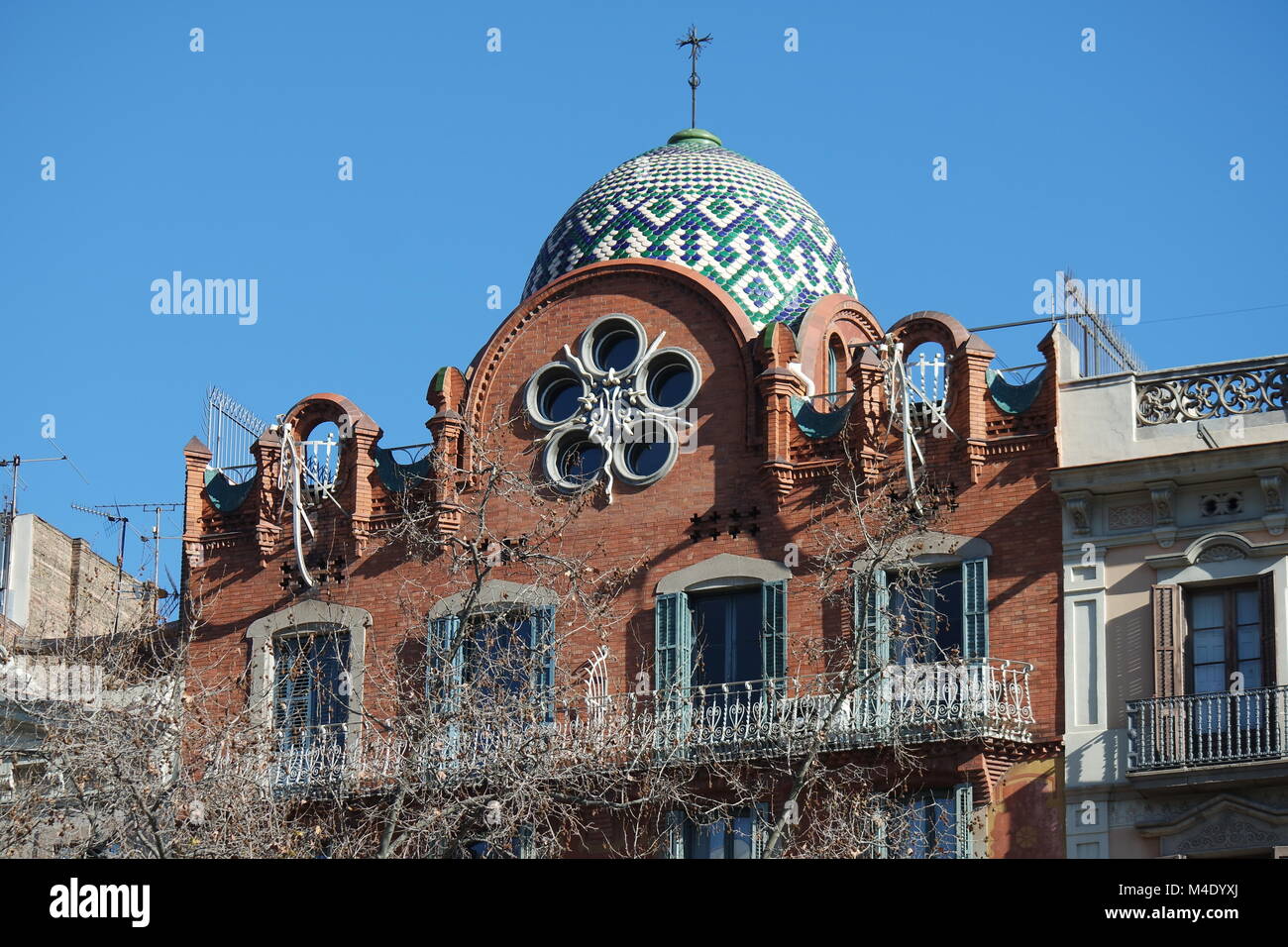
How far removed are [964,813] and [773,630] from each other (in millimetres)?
3485

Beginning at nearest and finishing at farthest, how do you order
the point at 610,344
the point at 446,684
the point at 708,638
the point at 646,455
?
1. the point at 446,684
2. the point at 708,638
3. the point at 646,455
4. the point at 610,344

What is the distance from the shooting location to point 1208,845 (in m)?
25.5

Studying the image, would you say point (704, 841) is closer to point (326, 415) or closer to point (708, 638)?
point (708, 638)

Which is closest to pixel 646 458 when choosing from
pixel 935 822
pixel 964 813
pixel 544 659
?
pixel 544 659

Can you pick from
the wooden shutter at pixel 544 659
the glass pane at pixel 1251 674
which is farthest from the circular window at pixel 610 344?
the glass pane at pixel 1251 674

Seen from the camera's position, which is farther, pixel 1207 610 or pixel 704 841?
pixel 704 841

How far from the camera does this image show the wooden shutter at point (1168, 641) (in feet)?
86.6

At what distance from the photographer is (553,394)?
103 ft

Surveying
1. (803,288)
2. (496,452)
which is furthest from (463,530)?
(803,288)

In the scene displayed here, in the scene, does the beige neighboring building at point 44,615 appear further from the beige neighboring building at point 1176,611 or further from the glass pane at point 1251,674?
the glass pane at point 1251,674

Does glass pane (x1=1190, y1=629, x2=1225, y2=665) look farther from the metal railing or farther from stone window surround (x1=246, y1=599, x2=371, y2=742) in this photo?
stone window surround (x1=246, y1=599, x2=371, y2=742)

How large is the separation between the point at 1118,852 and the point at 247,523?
12714mm

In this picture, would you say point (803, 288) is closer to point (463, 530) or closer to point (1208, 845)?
point (463, 530)

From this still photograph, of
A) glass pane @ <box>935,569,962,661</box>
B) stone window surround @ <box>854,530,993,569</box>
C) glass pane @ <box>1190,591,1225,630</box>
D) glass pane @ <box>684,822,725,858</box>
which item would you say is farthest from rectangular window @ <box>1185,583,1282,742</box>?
glass pane @ <box>684,822,725,858</box>
